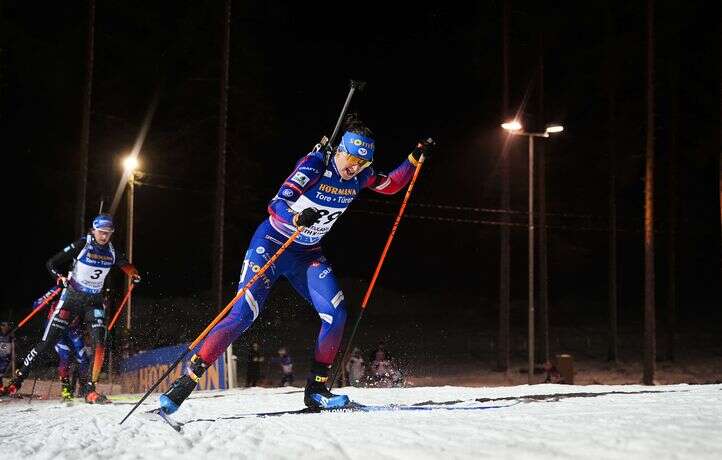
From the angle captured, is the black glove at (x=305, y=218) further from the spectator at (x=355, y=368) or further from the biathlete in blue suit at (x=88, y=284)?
the spectator at (x=355, y=368)

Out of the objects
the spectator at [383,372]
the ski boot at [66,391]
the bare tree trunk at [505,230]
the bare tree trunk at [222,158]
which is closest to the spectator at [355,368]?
the spectator at [383,372]

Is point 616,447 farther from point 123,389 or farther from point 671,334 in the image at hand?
point 671,334

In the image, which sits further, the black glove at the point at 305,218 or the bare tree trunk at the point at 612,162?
the bare tree trunk at the point at 612,162

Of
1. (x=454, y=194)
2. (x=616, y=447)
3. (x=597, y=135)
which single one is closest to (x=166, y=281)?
(x=454, y=194)

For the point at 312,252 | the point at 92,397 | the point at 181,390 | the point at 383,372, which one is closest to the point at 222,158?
→ the point at 383,372

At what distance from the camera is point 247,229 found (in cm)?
4059

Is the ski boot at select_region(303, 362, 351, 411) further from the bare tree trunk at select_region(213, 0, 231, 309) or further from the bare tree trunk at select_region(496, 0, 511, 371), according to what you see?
the bare tree trunk at select_region(496, 0, 511, 371)

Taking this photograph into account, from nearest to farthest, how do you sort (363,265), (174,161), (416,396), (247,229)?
(416,396) → (174,161) → (247,229) → (363,265)

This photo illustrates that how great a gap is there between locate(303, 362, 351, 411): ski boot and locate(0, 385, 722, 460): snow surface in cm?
54

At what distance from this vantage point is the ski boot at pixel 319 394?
22.3 ft

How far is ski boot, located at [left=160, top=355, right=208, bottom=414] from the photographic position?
615 cm

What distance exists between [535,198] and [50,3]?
23.1m

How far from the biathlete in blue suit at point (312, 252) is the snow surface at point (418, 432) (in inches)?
26.2

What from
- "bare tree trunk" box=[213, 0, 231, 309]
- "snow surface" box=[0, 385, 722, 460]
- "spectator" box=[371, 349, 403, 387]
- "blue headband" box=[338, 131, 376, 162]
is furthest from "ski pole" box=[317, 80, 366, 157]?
"bare tree trunk" box=[213, 0, 231, 309]
